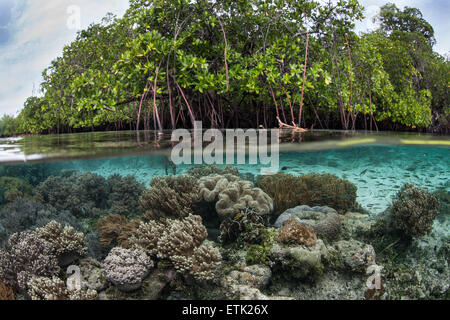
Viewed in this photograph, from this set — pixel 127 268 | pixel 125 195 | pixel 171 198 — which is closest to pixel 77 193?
pixel 125 195

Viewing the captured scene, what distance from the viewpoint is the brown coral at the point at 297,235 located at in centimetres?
537

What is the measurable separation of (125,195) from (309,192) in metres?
4.80

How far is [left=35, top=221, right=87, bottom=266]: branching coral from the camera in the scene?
5775 millimetres

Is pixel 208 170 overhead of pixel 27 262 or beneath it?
overhead

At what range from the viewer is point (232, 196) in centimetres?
637

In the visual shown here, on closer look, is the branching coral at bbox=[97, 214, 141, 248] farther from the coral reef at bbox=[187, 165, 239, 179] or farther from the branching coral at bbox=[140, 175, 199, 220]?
the coral reef at bbox=[187, 165, 239, 179]

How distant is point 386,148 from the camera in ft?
24.9

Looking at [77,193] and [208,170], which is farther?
[77,193]

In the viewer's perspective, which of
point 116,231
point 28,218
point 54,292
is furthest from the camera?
point 28,218

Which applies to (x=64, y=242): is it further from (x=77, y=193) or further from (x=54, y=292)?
(x=77, y=193)

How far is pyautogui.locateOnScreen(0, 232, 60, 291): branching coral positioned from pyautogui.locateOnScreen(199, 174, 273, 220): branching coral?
300cm

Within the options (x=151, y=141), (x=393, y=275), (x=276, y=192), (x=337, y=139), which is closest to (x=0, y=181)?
(x=151, y=141)

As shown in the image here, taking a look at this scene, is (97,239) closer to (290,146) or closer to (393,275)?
(290,146)

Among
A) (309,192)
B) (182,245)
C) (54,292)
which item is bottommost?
(54,292)
